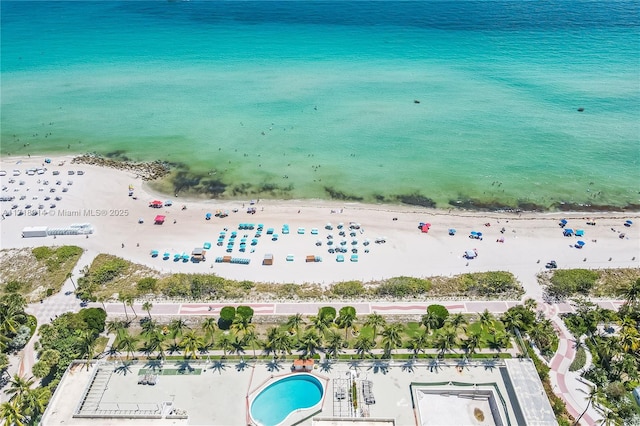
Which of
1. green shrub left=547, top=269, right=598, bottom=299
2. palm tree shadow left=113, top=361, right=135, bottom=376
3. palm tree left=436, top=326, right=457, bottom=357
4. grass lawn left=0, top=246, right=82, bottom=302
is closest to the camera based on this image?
palm tree shadow left=113, top=361, right=135, bottom=376

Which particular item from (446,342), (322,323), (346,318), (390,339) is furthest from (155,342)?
(446,342)

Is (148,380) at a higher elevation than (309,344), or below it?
below

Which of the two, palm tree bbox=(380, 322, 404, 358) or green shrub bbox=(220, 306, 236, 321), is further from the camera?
green shrub bbox=(220, 306, 236, 321)

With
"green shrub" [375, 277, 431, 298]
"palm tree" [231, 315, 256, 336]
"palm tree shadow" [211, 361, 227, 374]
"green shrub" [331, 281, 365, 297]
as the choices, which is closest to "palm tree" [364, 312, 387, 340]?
"green shrub" [331, 281, 365, 297]

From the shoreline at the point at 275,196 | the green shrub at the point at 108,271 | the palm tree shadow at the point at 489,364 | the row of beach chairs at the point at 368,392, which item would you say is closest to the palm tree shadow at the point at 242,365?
the row of beach chairs at the point at 368,392

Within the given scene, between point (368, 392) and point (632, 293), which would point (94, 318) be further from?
point (632, 293)

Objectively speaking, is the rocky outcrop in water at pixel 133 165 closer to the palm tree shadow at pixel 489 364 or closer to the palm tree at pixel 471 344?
the palm tree at pixel 471 344

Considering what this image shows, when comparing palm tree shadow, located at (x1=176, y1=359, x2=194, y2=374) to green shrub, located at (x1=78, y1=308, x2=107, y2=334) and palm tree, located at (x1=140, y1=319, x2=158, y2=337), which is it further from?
green shrub, located at (x1=78, y1=308, x2=107, y2=334)

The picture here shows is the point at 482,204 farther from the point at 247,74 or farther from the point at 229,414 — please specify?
the point at 247,74
